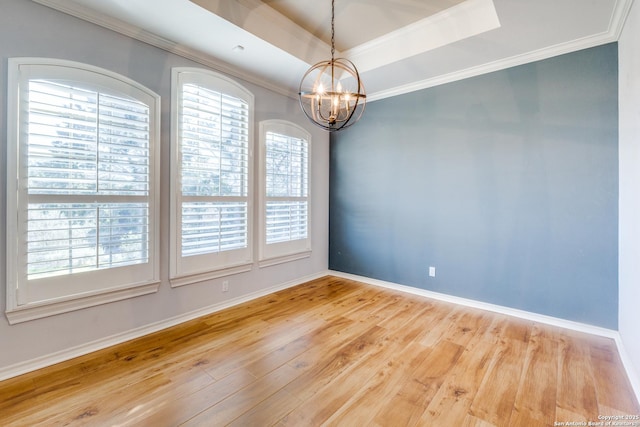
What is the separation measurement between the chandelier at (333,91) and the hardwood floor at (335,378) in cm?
192

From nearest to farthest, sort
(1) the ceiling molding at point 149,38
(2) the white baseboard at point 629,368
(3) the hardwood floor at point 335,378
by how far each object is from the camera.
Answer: (3) the hardwood floor at point 335,378 → (2) the white baseboard at point 629,368 → (1) the ceiling molding at point 149,38

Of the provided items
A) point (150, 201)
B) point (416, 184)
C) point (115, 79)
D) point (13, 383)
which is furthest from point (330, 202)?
point (13, 383)

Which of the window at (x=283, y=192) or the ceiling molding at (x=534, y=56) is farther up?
the ceiling molding at (x=534, y=56)

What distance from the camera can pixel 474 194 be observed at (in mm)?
3473

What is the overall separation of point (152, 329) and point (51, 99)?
213 centimetres

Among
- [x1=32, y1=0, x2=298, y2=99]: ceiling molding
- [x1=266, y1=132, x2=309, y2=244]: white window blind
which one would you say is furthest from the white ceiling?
[x1=266, y1=132, x2=309, y2=244]: white window blind

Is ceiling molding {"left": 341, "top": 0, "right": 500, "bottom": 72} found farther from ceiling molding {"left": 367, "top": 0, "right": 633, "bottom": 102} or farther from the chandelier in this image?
ceiling molding {"left": 367, "top": 0, "right": 633, "bottom": 102}

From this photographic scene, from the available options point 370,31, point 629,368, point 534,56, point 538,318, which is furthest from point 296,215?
point 629,368

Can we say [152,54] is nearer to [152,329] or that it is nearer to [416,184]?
[152,329]

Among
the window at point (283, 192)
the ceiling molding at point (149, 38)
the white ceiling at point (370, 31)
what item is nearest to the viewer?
the ceiling molding at point (149, 38)

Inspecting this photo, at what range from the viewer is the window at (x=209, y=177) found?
292 cm

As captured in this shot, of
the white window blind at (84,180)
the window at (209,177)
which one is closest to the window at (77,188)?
the white window blind at (84,180)

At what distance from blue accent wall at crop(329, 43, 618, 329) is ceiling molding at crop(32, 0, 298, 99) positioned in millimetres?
1915

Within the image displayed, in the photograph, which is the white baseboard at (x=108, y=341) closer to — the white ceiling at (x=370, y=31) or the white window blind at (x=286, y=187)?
the white window blind at (x=286, y=187)
